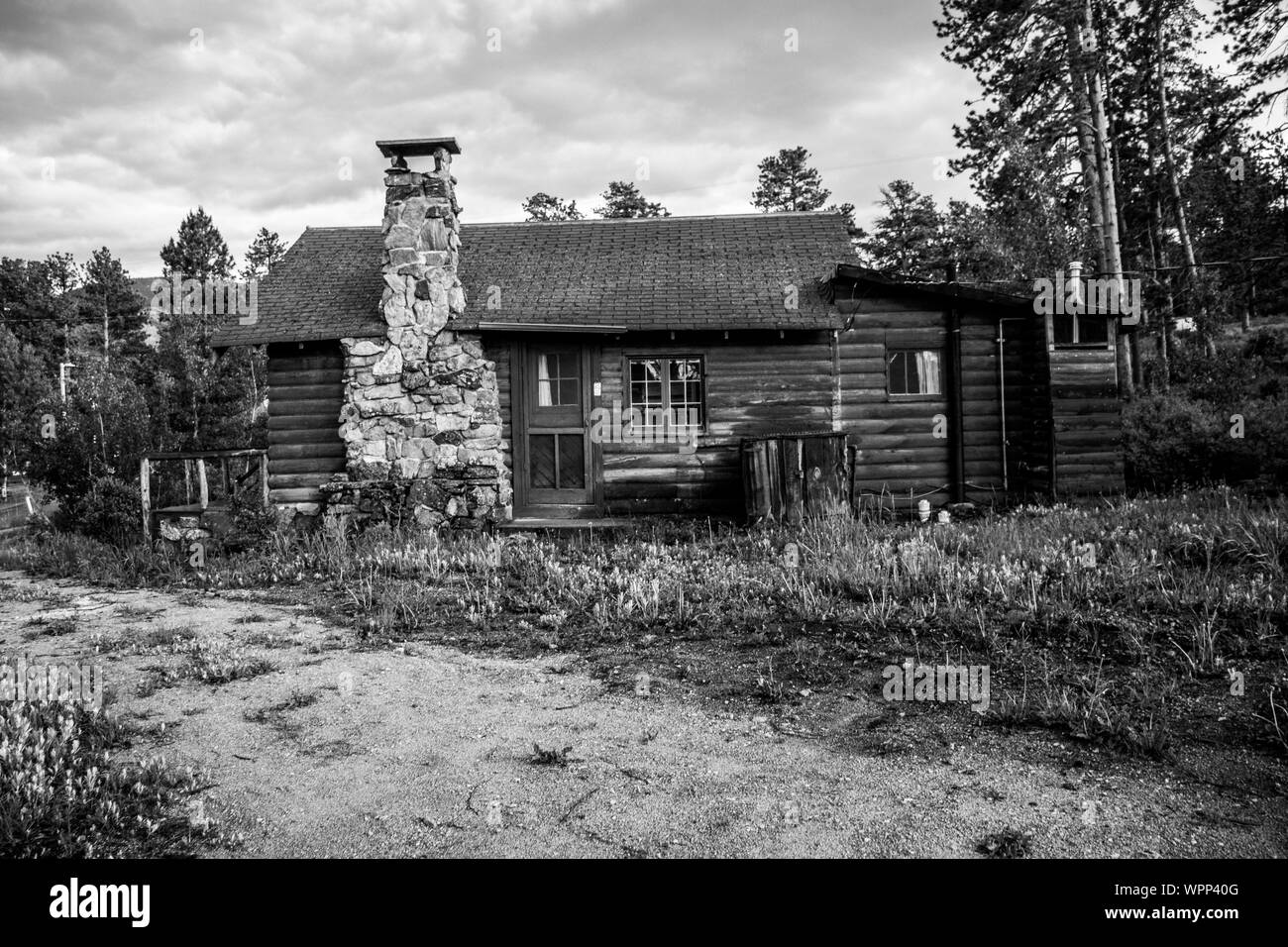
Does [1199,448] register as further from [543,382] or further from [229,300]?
[229,300]

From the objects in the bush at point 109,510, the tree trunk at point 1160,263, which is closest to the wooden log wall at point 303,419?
the bush at point 109,510

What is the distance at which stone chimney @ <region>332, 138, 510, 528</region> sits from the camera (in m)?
13.2

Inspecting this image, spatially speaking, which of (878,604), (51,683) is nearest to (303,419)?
(51,683)

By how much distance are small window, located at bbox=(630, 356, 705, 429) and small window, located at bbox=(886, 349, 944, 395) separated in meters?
3.39

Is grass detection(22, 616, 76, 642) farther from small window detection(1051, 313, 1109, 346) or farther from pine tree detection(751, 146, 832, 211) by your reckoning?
pine tree detection(751, 146, 832, 211)

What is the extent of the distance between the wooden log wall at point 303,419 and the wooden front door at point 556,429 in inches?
128

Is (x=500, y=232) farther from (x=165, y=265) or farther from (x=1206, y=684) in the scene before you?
(x=165, y=265)

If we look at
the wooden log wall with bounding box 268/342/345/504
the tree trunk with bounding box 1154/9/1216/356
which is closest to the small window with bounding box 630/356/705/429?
the wooden log wall with bounding box 268/342/345/504

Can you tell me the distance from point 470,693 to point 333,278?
1211 cm

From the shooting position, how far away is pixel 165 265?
1492 inches

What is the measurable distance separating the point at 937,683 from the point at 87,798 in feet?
15.4

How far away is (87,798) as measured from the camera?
372 centimetres
